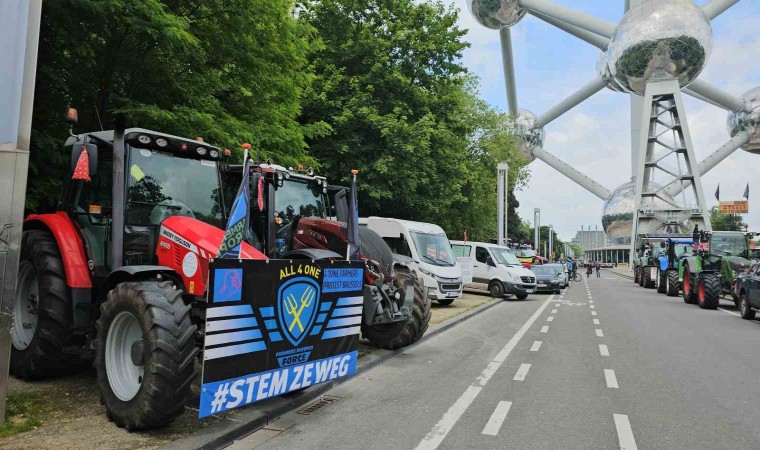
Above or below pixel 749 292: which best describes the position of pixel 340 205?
above

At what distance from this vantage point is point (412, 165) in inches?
781

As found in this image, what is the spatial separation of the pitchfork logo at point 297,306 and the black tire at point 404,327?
3.18 m

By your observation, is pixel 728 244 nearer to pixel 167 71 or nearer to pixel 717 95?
pixel 167 71

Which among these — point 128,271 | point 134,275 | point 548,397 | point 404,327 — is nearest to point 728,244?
point 404,327

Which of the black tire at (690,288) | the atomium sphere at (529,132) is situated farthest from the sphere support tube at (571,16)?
the black tire at (690,288)

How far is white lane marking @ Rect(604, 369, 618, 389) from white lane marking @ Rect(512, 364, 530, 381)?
1.09 meters

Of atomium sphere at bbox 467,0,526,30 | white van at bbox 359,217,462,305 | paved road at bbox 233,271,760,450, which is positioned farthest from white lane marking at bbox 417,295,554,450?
atomium sphere at bbox 467,0,526,30

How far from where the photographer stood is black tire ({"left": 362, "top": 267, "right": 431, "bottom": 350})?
870cm

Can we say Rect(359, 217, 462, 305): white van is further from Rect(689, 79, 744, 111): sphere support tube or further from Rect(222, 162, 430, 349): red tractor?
Rect(689, 79, 744, 111): sphere support tube

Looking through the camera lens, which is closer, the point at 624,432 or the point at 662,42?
the point at 624,432

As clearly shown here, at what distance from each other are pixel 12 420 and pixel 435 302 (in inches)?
562

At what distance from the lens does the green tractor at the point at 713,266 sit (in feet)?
59.5

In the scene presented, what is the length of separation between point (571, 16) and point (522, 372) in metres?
62.9

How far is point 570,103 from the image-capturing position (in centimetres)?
7919
